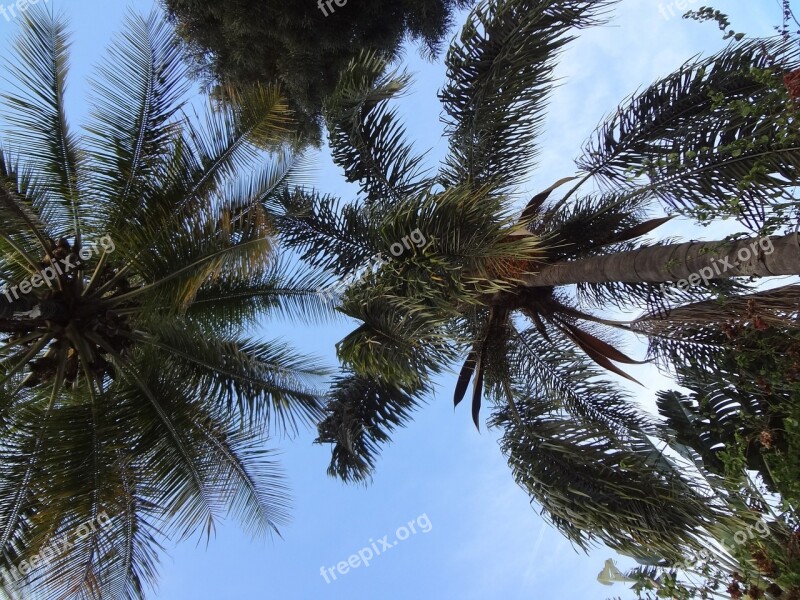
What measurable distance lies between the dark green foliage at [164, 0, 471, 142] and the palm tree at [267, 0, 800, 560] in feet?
13.3

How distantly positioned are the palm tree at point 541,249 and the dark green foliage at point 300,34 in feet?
13.3

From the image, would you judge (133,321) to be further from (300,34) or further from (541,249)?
(300,34)

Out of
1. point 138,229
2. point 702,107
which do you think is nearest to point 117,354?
point 138,229

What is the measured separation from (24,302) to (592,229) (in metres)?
5.27

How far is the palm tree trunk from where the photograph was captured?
3.15 metres

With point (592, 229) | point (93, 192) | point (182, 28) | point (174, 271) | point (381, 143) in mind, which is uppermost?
point (182, 28)

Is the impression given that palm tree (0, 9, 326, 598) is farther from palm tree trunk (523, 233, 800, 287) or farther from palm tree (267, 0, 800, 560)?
palm tree trunk (523, 233, 800, 287)

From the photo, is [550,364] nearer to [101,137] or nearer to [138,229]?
[138,229]

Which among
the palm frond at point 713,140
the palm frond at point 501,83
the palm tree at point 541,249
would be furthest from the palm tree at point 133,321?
the palm frond at point 713,140

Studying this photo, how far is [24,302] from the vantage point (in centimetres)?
482

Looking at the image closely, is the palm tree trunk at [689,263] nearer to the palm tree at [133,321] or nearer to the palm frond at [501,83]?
the palm frond at [501,83]

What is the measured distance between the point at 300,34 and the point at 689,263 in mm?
7223

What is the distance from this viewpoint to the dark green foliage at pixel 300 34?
8469 mm

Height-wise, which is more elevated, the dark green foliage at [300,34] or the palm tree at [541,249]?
the dark green foliage at [300,34]
